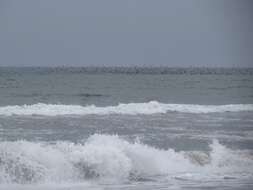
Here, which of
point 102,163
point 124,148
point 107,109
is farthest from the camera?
point 107,109

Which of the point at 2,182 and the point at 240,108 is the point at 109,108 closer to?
the point at 240,108

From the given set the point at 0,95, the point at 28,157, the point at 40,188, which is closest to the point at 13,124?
the point at 28,157

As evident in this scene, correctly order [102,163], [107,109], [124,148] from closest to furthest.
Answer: [102,163], [124,148], [107,109]

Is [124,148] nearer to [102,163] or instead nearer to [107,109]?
[102,163]

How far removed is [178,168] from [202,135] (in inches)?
173

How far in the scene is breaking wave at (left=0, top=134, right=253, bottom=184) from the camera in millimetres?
10820

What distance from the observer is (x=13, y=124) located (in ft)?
57.8

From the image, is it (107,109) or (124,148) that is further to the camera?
(107,109)

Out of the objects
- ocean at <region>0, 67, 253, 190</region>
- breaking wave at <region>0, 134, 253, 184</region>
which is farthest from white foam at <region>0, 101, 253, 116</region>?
breaking wave at <region>0, 134, 253, 184</region>

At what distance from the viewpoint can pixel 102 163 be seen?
37.6 ft

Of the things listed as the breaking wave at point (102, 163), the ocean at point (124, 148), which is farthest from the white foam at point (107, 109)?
the breaking wave at point (102, 163)

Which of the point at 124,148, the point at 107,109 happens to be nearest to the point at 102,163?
the point at 124,148

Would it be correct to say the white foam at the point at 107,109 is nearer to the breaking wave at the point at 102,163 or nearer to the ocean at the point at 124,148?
the ocean at the point at 124,148

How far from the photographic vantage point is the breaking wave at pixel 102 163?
1082cm
